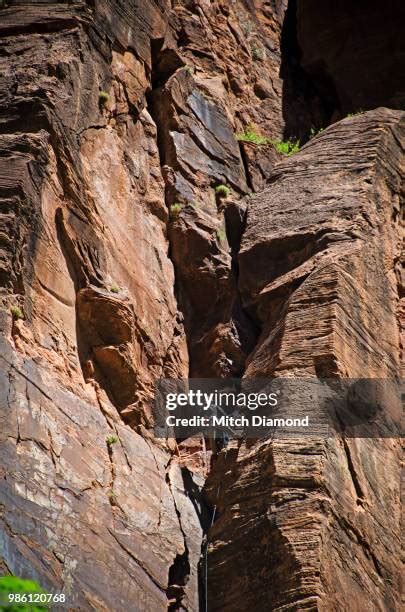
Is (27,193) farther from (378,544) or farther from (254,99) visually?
(254,99)

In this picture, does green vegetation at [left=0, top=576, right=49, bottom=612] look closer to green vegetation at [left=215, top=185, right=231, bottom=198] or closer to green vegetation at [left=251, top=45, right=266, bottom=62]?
green vegetation at [left=215, top=185, right=231, bottom=198]

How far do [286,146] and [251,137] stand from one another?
1.14m

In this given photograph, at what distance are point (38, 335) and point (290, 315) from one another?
4200 millimetres

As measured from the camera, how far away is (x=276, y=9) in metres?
27.5

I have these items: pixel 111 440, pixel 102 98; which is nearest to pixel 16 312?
pixel 111 440

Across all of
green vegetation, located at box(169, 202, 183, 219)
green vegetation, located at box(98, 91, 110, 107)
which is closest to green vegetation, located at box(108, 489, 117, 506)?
green vegetation, located at box(169, 202, 183, 219)

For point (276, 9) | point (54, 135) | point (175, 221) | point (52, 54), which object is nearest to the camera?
point (54, 135)

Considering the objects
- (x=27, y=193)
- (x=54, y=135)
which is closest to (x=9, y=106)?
(x=54, y=135)

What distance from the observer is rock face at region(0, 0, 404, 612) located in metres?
15.1

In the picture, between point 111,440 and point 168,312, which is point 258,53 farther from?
point 111,440

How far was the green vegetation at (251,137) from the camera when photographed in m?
23.0

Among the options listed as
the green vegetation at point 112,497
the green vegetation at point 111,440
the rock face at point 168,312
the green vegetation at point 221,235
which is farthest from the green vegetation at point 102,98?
the green vegetation at point 112,497

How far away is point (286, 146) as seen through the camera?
24109 mm

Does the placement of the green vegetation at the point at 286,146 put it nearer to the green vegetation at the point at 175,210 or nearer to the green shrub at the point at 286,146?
the green shrub at the point at 286,146
